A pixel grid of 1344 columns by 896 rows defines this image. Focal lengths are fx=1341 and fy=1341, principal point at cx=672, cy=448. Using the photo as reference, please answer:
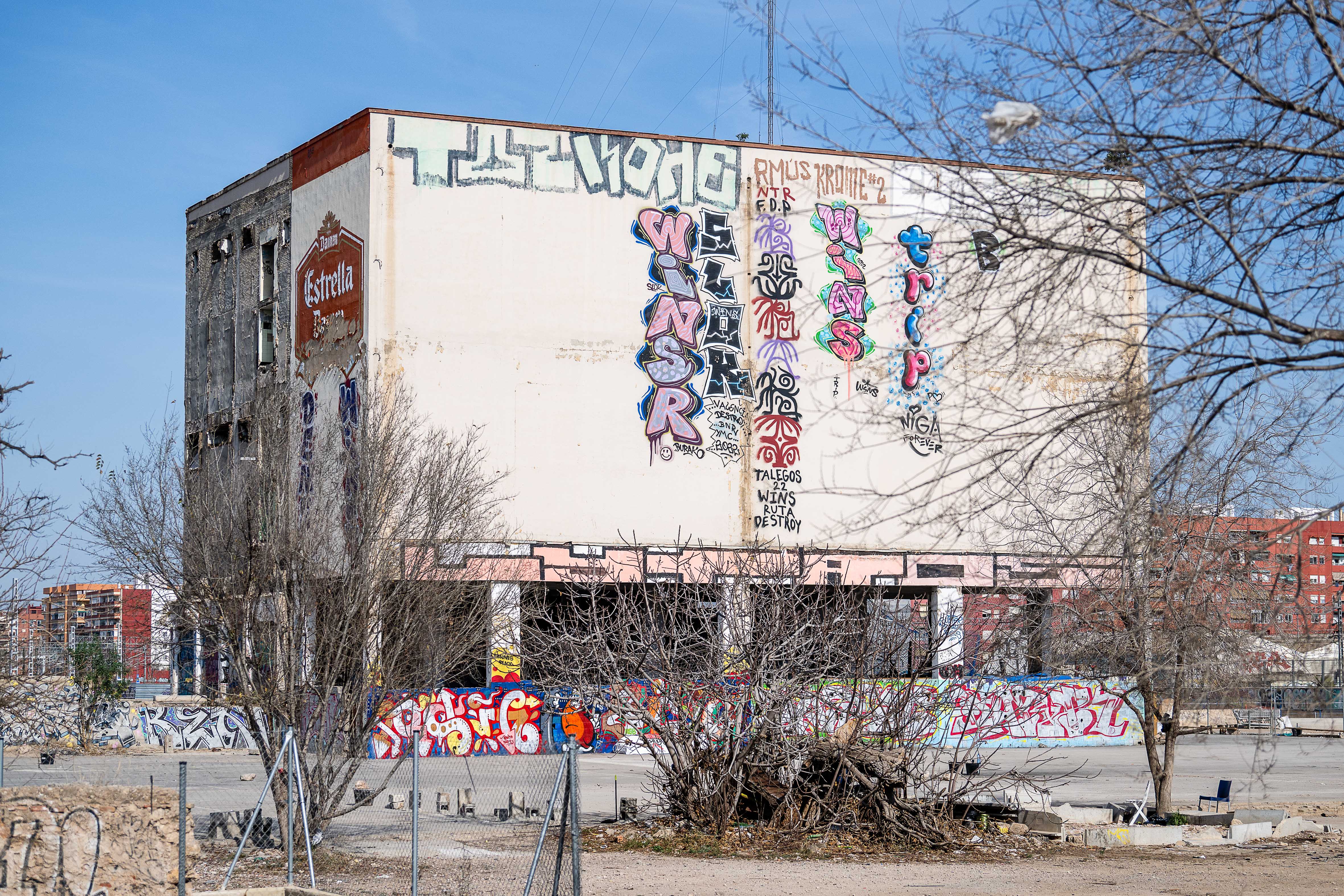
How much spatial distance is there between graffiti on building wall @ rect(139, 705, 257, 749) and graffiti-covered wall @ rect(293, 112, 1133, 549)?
935 cm

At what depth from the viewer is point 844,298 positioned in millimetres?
37969

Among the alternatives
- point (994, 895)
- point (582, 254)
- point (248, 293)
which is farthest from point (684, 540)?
point (994, 895)

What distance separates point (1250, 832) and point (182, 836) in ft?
47.2

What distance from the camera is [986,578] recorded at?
39438 millimetres

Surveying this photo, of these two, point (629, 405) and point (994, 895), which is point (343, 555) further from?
point (629, 405)

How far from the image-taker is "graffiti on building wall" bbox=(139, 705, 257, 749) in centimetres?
3741

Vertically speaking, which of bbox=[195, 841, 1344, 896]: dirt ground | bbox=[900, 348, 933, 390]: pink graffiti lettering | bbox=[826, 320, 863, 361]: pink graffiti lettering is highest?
bbox=[826, 320, 863, 361]: pink graffiti lettering

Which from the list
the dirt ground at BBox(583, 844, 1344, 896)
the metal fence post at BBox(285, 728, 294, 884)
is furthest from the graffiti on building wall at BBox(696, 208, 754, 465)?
the metal fence post at BBox(285, 728, 294, 884)

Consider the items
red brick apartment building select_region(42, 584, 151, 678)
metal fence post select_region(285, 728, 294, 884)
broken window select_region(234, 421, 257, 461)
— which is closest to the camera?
metal fence post select_region(285, 728, 294, 884)

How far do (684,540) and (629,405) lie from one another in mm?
4117

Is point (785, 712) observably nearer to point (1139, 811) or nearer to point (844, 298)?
point (1139, 811)

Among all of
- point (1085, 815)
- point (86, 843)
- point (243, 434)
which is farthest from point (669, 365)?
point (86, 843)

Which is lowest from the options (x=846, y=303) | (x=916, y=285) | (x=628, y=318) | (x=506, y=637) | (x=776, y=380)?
(x=506, y=637)

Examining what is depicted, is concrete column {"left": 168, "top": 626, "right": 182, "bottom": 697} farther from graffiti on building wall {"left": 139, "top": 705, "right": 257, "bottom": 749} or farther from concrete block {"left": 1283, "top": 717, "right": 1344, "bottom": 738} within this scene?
concrete block {"left": 1283, "top": 717, "right": 1344, "bottom": 738}
